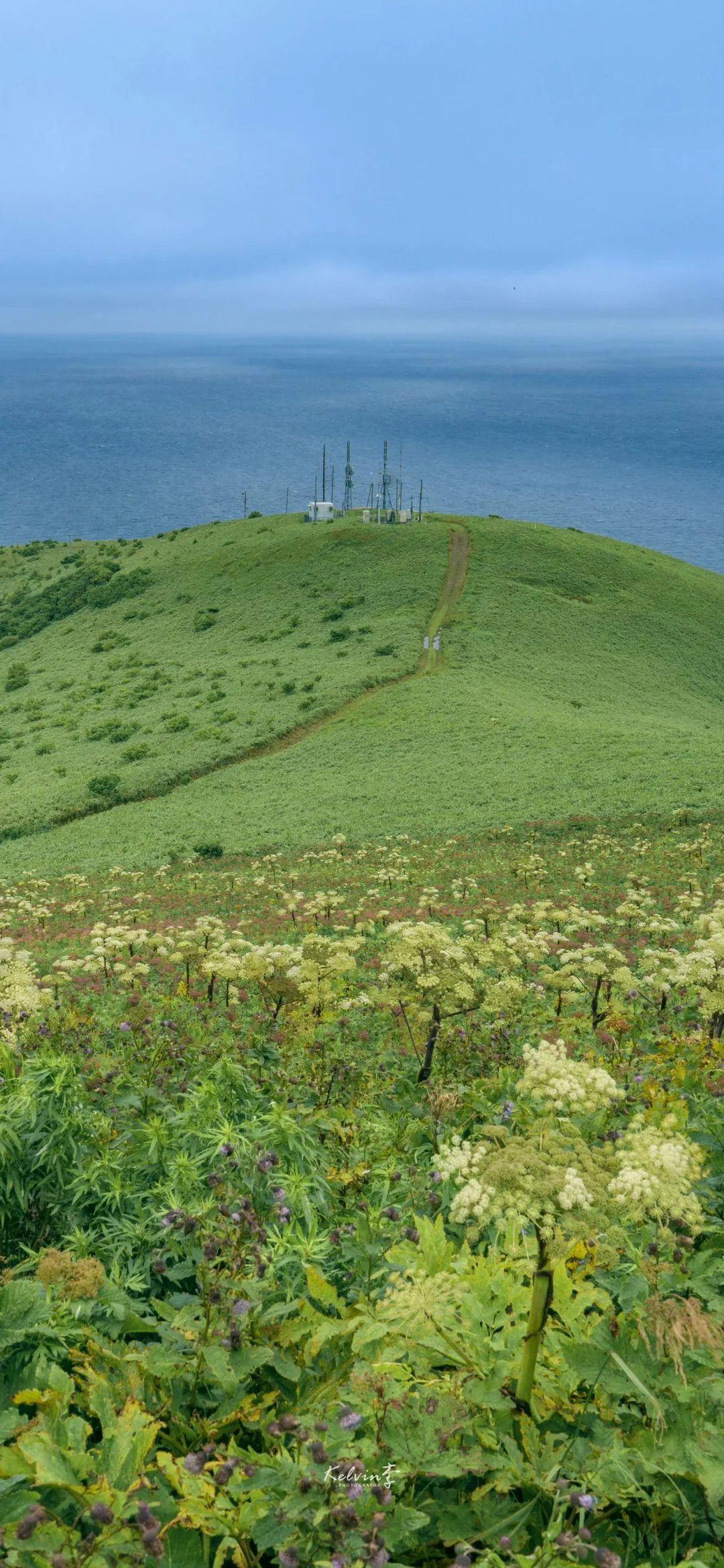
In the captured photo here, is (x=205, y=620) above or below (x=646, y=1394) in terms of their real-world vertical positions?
below

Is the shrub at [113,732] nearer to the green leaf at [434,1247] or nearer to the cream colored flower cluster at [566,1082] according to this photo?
the cream colored flower cluster at [566,1082]

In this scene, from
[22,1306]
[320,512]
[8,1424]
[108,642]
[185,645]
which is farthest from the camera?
[320,512]

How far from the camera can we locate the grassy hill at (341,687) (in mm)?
42188

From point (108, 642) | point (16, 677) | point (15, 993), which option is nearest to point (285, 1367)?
point (15, 993)

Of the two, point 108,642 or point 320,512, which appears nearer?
point 108,642

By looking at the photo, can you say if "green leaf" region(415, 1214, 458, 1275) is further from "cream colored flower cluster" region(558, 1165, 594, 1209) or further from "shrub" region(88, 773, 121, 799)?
"shrub" region(88, 773, 121, 799)

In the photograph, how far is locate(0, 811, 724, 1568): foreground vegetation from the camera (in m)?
3.27

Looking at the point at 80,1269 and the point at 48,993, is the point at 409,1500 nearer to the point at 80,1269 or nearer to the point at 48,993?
the point at 80,1269

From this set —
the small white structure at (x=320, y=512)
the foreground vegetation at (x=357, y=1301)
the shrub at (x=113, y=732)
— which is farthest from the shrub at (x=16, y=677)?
the foreground vegetation at (x=357, y=1301)

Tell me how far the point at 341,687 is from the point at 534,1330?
198 feet

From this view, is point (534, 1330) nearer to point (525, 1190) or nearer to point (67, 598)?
point (525, 1190)

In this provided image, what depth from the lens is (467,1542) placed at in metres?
3.34

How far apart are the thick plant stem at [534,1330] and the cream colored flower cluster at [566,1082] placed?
1.21 m

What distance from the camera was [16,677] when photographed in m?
80.8
